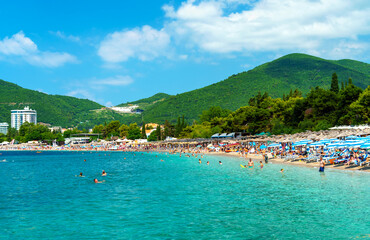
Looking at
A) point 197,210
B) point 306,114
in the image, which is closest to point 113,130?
point 306,114

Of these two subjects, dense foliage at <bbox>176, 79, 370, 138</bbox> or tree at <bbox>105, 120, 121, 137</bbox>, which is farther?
tree at <bbox>105, 120, 121, 137</bbox>

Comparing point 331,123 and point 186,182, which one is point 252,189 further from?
point 331,123

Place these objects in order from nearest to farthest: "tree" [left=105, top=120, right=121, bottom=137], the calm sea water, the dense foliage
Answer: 1. the calm sea water
2. the dense foliage
3. "tree" [left=105, top=120, right=121, bottom=137]

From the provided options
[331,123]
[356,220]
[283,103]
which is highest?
[283,103]

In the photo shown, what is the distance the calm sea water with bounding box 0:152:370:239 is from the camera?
15148 millimetres

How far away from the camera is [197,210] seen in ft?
63.3

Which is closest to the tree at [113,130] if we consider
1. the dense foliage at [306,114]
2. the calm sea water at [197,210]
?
the dense foliage at [306,114]

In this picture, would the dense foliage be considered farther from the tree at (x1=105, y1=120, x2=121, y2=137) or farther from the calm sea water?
the tree at (x1=105, y1=120, x2=121, y2=137)

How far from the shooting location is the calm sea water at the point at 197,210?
49.7 ft

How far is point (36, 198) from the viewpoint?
25016 mm

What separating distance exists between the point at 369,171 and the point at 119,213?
22028 mm

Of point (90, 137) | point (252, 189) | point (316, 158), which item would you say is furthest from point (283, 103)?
point (90, 137)

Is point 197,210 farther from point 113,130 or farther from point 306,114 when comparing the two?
point 113,130

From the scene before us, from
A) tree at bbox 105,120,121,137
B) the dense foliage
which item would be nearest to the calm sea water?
the dense foliage
